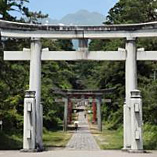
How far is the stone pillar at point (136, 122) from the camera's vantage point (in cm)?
1596

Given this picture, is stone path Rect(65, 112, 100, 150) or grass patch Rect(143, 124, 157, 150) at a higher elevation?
grass patch Rect(143, 124, 157, 150)

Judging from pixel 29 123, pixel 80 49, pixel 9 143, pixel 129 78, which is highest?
pixel 80 49

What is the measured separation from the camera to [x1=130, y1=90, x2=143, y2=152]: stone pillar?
52.4ft

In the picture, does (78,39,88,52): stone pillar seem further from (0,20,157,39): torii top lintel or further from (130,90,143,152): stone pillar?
(130,90,143,152): stone pillar

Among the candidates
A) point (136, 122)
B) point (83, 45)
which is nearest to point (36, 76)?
point (83, 45)

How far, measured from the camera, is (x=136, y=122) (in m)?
16.1

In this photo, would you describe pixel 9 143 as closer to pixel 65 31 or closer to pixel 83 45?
pixel 83 45

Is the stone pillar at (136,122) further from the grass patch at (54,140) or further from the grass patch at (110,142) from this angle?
the grass patch at (54,140)

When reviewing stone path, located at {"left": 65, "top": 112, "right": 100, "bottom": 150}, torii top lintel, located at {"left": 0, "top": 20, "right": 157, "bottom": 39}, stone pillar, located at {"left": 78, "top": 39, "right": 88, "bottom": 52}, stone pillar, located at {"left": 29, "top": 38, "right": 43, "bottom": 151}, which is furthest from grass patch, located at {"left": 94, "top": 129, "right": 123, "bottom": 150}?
torii top lintel, located at {"left": 0, "top": 20, "right": 157, "bottom": 39}

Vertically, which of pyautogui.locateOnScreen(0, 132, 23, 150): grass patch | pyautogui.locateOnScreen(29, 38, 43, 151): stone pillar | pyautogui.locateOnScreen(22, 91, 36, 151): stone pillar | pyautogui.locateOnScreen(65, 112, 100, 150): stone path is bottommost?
pyautogui.locateOnScreen(65, 112, 100, 150): stone path

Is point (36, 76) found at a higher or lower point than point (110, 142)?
higher

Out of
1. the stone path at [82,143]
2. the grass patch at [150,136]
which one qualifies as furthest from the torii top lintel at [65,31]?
the grass patch at [150,136]

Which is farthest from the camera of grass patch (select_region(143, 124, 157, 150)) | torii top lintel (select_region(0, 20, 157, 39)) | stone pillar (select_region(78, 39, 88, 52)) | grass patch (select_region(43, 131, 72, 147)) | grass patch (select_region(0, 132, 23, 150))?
grass patch (select_region(43, 131, 72, 147))

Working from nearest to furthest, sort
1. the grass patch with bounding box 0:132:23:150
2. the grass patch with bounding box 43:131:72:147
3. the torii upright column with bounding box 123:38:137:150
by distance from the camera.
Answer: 1. the torii upright column with bounding box 123:38:137:150
2. the grass patch with bounding box 0:132:23:150
3. the grass patch with bounding box 43:131:72:147
